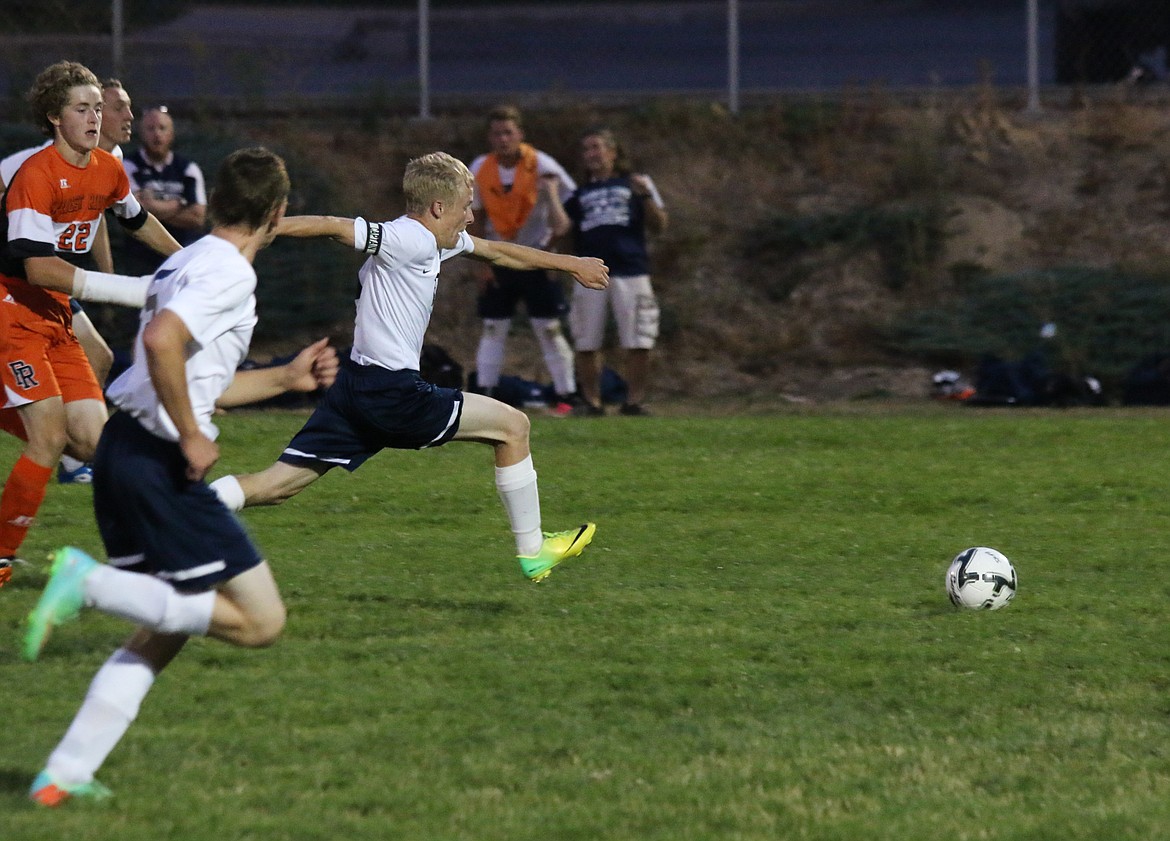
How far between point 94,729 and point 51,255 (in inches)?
116

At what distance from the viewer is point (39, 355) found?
23.2ft

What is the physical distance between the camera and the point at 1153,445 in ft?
38.3

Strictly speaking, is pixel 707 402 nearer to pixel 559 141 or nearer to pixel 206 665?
pixel 559 141

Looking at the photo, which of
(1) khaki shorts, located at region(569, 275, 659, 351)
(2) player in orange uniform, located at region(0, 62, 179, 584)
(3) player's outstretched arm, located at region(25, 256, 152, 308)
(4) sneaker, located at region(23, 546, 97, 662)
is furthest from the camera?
(1) khaki shorts, located at region(569, 275, 659, 351)

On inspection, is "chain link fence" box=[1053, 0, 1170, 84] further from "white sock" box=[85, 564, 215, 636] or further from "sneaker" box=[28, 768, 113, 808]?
"sneaker" box=[28, 768, 113, 808]

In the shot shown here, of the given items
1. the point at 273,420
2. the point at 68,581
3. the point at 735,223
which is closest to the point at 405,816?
the point at 68,581

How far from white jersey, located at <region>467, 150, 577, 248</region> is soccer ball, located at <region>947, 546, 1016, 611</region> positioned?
684 centimetres

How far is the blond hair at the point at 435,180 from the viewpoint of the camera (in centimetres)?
678

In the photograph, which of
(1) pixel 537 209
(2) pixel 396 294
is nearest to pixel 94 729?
(2) pixel 396 294

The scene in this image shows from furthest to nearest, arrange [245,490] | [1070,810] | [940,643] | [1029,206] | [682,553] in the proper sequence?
[1029,206]
[682,553]
[245,490]
[940,643]
[1070,810]

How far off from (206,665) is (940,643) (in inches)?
108

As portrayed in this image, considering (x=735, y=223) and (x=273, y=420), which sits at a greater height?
(x=735, y=223)


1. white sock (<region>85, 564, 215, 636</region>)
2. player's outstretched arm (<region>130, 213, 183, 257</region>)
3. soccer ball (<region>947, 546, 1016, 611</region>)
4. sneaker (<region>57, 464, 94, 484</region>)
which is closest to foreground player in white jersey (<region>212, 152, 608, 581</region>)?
player's outstretched arm (<region>130, 213, 183, 257</region>)

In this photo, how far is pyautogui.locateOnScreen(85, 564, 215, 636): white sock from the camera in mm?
4402
